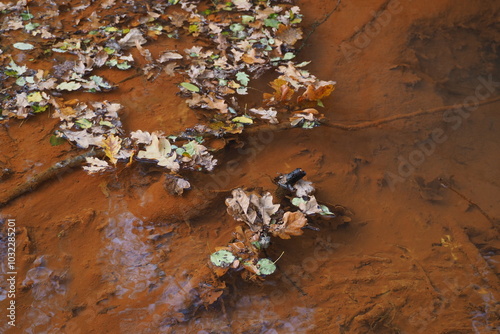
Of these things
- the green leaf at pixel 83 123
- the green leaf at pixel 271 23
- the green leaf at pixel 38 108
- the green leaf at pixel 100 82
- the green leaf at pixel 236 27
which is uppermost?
the green leaf at pixel 271 23

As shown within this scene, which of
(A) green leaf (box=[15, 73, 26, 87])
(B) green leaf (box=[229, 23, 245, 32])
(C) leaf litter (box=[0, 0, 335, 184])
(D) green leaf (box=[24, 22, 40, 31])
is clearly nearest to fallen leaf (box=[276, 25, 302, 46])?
(C) leaf litter (box=[0, 0, 335, 184])

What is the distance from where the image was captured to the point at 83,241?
234 centimetres

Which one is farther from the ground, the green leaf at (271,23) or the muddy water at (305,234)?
the green leaf at (271,23)

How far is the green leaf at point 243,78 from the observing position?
3531 millimetres

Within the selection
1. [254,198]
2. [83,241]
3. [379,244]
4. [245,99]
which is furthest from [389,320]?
[245,99]

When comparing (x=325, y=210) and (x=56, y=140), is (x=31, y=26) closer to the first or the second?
(x=56, y=140)


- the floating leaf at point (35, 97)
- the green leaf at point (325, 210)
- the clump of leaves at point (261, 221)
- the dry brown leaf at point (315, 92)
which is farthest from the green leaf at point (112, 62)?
the green leaf at point (325, 210)

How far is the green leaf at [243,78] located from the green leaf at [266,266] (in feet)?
6.10

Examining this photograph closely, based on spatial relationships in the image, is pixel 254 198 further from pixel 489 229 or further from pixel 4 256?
pixel 489 229

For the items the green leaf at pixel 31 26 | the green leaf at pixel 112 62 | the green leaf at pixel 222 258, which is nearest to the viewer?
the green leaf at pixel 222 258

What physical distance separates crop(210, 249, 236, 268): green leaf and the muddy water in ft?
0.28

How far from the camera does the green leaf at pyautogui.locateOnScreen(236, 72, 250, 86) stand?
3531mm

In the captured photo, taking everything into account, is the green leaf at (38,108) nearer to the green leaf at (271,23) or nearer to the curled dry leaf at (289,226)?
the curled dry leaf at (289,226)

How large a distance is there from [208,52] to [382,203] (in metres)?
2.31
